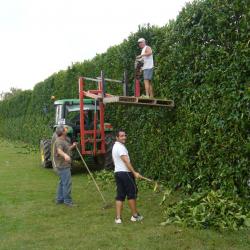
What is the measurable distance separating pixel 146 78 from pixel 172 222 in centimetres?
397

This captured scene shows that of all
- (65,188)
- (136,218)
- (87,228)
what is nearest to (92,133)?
(65,188)

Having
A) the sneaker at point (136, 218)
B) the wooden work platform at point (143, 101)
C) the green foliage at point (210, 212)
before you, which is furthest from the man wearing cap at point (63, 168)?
the green foliage at point (210, 212)

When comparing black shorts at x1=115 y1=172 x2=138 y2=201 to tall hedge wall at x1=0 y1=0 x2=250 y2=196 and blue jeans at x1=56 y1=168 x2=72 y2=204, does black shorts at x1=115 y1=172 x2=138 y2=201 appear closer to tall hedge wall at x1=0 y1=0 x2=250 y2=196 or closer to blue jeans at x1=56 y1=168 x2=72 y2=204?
tall hedge wall at x1=0 y1=0 x2=250 y2=196

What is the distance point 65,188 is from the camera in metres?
10.0

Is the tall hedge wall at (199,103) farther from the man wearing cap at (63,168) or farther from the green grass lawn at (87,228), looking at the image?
the man wearing cap at (63,168)

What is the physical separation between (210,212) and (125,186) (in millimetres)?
1582

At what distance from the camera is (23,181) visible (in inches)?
528

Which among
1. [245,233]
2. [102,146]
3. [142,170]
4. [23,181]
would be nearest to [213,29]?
[245,233]

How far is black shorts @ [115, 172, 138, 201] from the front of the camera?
828 cm

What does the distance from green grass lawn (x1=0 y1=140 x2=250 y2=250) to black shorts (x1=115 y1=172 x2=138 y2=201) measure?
1.51 feet

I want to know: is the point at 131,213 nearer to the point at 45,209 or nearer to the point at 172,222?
the point at 172,222

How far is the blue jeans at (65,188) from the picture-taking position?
391 inches

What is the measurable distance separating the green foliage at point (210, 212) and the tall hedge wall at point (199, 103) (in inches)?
15.9

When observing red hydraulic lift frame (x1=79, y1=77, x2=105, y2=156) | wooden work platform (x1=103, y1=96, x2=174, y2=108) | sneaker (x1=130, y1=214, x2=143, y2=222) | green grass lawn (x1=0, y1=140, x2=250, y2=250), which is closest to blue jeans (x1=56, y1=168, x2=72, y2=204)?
green grass lawn (x1=0, y1=140, x2=250, y2=250)
